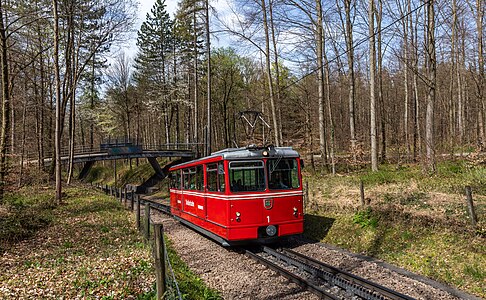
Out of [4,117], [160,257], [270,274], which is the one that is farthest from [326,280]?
[4,117]

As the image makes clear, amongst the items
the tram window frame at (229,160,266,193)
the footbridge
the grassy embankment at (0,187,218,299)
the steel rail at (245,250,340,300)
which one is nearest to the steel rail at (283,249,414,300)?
the steel rail at (245,250,340,300)

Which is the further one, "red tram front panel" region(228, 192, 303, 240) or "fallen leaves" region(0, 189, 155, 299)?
"red tram front panel" region(228, 192, 303, 240)

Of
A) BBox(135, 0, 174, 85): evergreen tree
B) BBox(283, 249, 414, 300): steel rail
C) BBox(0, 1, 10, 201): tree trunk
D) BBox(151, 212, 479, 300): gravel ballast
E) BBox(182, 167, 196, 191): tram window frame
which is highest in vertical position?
BBox(135, 0, 174, 85): evergreen tree

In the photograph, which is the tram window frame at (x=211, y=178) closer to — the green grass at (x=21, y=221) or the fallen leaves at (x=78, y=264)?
the fallen leaves at (x=78, y=264)

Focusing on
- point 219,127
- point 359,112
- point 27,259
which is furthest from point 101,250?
point 359,112

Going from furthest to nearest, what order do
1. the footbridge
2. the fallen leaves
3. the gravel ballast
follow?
1. the footbridge
2. the gravel ballast
3. the fallen leaves

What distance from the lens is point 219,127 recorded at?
4688 centimetres

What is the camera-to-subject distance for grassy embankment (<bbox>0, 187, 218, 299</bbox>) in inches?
271

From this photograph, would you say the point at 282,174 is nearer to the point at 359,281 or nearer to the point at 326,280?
the point at 326,280

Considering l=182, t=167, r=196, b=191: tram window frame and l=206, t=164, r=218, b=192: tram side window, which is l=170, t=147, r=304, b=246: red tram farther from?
l=182, t=167, r=196, b=191: tram window frame

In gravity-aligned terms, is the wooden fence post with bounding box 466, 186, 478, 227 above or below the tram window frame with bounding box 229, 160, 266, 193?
below

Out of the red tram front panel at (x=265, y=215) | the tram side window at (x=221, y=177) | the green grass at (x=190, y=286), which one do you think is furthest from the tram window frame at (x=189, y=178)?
the green grass at (x=190, y=286)

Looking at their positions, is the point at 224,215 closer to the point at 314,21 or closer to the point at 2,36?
the point at 2,36

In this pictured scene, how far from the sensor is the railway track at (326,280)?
21.5 ft
